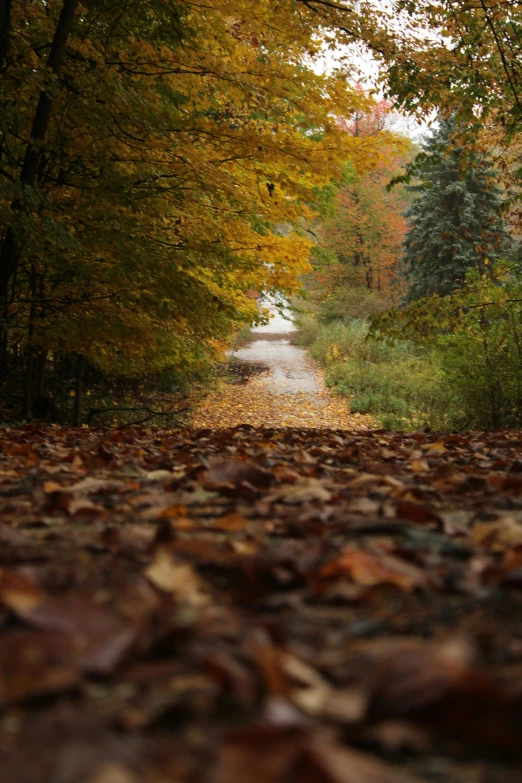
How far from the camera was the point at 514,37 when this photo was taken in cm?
595

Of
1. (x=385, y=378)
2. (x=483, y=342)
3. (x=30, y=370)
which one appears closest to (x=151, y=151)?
(x=30, y=370)

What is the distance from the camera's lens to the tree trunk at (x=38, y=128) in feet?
20.1

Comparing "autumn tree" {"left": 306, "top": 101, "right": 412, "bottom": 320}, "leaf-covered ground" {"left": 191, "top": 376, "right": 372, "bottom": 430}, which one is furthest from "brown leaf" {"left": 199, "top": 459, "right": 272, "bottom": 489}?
"autumn tree" {"left": 306, "top": 101, "right": 412, "bottom": 320}

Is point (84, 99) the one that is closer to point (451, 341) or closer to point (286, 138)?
point (286, 138)

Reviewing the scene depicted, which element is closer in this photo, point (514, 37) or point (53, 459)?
point (53, 459)

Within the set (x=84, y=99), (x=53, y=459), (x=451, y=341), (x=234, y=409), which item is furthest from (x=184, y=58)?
(x=234, y=409)

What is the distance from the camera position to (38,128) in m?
6.40

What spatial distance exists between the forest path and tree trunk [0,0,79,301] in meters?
7.06

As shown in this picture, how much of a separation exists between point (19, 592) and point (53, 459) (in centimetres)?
218

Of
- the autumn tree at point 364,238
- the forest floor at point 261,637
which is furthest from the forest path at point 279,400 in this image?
the forest floor at point 261,637

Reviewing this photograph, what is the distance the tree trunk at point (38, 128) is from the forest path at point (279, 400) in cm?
706

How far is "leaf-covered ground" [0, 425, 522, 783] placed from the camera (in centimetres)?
72

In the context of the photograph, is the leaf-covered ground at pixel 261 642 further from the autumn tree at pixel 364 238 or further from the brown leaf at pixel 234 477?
the autumn tree at pixel 364 238

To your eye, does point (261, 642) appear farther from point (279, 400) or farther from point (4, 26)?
point (279, 400)
